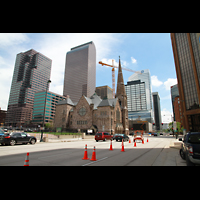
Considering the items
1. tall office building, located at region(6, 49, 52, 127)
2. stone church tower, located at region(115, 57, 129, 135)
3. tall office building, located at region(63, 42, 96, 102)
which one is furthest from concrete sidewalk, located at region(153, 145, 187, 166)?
tall office building, located at region(63, 42, 96, 102)

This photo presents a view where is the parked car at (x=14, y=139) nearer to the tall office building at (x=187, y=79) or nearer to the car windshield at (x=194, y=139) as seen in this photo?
the car windshield at (x=194, y=139)

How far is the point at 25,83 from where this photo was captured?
6255 inches

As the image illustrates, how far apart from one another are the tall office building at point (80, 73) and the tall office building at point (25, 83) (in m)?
26.6

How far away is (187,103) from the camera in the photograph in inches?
A: 2012

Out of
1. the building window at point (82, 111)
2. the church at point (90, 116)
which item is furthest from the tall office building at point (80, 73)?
A: the building window at point (82, 111)

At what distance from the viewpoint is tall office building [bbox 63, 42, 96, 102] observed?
171750 mm

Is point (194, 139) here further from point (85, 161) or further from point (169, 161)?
point (85, 161)

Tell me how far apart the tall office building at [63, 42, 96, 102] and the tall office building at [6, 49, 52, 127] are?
26.6m

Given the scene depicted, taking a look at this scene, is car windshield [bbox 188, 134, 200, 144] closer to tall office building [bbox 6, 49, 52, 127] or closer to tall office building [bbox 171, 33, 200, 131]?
tall office building [bbox 171, 33, 200, 131]
